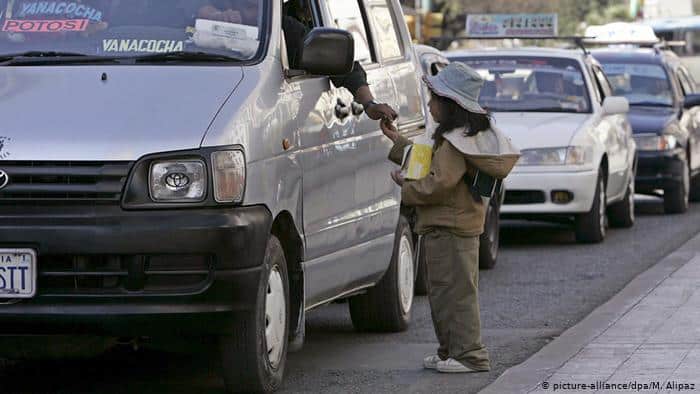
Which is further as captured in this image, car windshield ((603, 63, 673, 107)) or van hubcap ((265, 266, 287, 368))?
car windshield ((603, 63, 673, 107))

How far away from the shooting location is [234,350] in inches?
267

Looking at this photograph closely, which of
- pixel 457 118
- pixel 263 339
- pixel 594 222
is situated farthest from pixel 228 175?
pixel 594 222

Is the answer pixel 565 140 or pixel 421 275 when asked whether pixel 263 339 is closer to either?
pixel 421 275

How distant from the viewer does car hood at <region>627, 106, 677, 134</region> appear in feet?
59.0

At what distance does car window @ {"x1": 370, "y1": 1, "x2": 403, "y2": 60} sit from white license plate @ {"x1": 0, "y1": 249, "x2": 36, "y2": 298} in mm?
3163

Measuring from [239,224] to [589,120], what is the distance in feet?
28.5

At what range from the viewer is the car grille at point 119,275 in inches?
254

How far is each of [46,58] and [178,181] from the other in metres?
1.05

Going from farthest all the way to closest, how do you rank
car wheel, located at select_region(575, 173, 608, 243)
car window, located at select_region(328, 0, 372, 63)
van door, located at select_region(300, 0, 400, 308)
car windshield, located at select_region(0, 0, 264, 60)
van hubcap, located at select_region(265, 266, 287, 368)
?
car wheel, located at select_region(575, 173, 608, 243)
car window, located at select_region(328, 0, 372, 63)
van door, located at select_region(300, 0, 400, 308)
car windshield, located at select_region(0, 0, 264, 60)
van hubcap, located at select_region(265, 266, 287, 368)

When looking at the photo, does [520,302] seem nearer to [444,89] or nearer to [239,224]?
[444,89]

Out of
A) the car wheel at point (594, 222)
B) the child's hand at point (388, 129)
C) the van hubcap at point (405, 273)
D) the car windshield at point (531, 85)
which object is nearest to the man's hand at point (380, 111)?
the child's hand at point (388, 129)

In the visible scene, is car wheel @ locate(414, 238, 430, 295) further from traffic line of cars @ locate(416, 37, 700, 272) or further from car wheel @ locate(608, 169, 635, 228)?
car wheel @ locate(608, 169, 635, 228)

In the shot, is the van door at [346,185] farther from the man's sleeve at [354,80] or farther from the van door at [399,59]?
the van door at [399,59]

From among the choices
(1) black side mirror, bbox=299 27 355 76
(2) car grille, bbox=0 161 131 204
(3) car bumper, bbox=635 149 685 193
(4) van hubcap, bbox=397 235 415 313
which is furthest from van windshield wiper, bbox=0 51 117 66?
(3) car bumper, bbox=635 149 685 193
